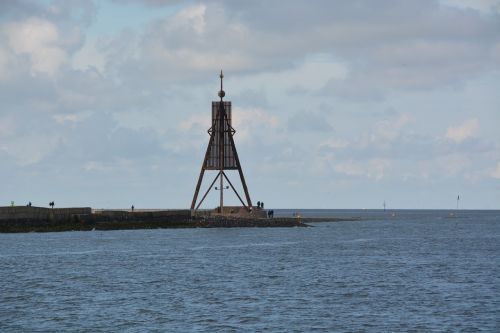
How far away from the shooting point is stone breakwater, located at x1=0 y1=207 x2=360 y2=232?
105 metres

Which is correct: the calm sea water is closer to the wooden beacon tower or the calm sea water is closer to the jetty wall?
the jetty wall

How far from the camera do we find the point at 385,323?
3928 centimetres

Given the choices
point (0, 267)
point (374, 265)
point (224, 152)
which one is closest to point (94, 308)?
point (0, 267)

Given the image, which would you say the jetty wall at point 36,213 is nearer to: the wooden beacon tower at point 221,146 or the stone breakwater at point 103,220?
the stone breakwater at point 103,220

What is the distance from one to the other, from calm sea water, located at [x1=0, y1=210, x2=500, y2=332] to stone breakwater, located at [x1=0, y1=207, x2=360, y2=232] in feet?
48.9

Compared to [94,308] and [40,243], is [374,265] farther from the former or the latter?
[40,243]

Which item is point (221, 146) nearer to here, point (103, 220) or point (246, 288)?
point (103, 220)

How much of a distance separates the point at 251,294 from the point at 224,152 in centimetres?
7639

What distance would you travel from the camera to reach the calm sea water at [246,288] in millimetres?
39812

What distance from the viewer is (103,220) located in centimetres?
11619

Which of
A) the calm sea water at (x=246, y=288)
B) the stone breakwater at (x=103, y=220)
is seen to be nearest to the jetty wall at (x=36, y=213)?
the stone breakwater at (x=103, y=220)

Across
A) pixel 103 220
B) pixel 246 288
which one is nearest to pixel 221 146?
pixel 103 220

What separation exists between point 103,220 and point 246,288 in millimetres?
66876

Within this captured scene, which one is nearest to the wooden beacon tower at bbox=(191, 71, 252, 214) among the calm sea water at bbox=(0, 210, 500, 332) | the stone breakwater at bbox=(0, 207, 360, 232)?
the stone breakwater at bbox=(0, 207, 360, 232)
